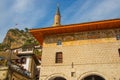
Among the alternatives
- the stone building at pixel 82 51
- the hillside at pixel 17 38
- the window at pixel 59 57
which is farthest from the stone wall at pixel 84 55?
the hillside at pixel 17 38

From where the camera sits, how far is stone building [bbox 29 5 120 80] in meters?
14.9

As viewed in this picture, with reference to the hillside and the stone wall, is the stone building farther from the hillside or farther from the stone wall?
the hillside

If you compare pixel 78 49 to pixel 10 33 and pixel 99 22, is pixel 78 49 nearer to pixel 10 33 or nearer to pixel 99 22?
pixel 99 22

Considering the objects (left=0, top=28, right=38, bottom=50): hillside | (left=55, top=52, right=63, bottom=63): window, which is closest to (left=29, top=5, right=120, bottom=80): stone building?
(left=55, top=52, right=63, bottom=63): window

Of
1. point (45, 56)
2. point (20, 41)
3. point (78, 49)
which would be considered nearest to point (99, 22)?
point (78, 49)

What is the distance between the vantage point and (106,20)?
50.9ft

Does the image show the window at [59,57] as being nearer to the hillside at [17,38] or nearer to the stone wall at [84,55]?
the stone wall at [84,55]

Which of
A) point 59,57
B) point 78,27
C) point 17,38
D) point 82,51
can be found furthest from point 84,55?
point 17,38

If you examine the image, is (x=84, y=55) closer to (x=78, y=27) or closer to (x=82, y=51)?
(x=82, y=51)

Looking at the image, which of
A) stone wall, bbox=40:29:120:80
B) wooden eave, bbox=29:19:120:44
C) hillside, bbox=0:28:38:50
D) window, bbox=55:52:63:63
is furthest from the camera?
hillside, bbox=0:28:38:50

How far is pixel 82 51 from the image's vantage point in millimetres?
16062

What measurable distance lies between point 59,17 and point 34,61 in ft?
32.2

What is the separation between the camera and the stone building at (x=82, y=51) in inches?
587

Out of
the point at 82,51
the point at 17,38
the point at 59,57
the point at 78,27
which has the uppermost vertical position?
the point at 17,38
